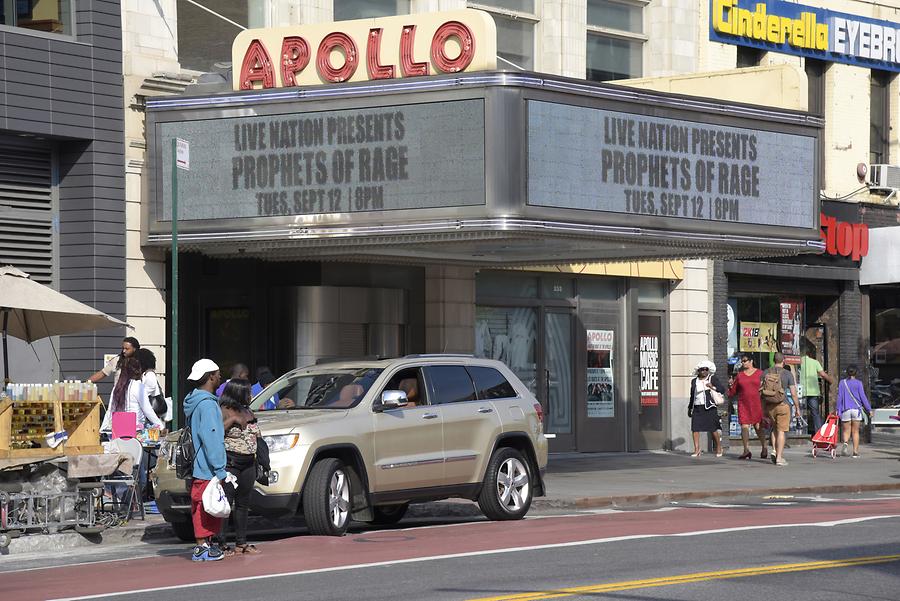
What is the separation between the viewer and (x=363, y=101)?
2031cm

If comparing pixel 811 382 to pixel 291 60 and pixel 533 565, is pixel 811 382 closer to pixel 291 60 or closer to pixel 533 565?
pixel 291 60

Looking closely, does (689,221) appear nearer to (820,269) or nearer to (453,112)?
(453,112)

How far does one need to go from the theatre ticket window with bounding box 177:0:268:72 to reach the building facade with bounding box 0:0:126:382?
157 centimetres

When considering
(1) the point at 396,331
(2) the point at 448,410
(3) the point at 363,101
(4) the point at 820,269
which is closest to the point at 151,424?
(2) the point at 448,410

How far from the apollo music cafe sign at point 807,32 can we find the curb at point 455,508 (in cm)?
1047

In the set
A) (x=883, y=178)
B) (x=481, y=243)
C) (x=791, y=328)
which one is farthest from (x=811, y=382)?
(x=481, y=243)

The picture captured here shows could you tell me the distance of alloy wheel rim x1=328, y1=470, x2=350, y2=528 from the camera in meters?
15.2

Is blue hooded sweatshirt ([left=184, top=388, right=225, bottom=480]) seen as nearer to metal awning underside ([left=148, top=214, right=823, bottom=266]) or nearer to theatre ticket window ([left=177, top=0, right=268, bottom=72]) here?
metal awning underside ([left=148, top=214, right=823, bottom=266])

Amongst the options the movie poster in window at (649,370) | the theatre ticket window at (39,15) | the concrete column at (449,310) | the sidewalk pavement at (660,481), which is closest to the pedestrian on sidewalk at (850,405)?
the sidewalk pavement at (660,481)

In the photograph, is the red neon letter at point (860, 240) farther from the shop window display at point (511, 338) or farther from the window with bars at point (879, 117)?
the shop window display at point (511, 338)

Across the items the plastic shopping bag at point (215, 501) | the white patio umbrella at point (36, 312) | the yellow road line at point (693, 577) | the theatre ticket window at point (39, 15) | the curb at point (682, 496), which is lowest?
the curb at point (682, 496)

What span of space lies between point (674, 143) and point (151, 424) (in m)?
8.24

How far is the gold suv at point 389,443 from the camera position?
15.0m

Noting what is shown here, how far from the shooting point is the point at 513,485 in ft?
56.1
